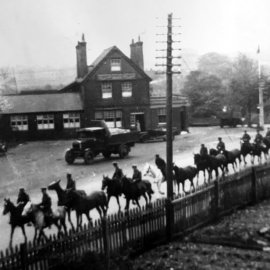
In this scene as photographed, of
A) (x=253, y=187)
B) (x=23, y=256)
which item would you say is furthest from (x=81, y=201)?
(x=253, y=187)

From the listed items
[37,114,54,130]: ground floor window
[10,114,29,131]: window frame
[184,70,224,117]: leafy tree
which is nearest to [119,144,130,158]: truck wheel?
[37,114,54,130]: ground floor window

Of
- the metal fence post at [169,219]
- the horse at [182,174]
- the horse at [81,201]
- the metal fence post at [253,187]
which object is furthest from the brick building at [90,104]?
the metal fence post at [169,219]

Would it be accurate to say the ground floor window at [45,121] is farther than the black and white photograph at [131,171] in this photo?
Yes

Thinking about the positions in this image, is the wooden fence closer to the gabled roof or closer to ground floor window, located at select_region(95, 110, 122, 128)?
ground floor window, located at select_region(95, 110, 122, 128)

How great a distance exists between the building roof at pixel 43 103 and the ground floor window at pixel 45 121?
2.15ft

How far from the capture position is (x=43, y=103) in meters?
40.6

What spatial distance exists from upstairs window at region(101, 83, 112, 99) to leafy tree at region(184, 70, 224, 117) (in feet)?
64.2

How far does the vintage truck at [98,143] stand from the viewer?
26.2 meters

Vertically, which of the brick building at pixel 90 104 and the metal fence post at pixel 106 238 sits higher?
the brick building at pixel 90 104

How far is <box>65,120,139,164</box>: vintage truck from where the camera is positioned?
2616 centimetres

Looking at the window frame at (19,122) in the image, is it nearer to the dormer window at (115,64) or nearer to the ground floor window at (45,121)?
the ground floor window at (45,121)

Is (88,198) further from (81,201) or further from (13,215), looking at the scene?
(13,215)

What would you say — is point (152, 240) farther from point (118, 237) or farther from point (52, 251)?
point (52, 251)

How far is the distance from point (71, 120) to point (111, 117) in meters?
3.92
